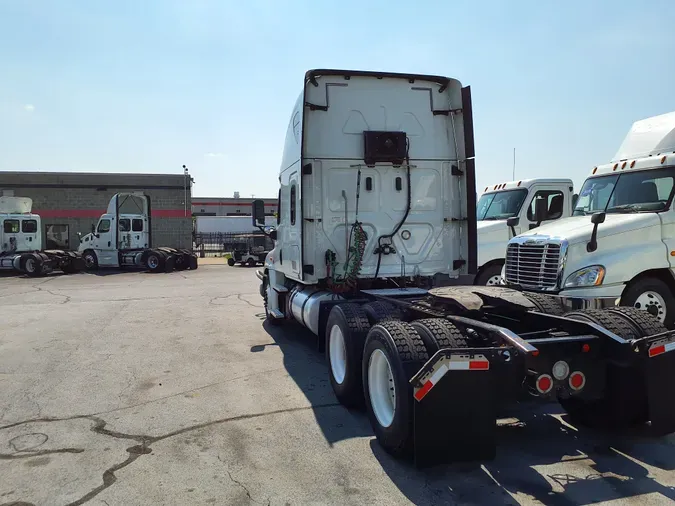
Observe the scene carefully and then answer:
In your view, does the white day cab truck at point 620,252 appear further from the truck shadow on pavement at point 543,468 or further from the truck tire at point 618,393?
the truck shadow on pavement at point 543,468

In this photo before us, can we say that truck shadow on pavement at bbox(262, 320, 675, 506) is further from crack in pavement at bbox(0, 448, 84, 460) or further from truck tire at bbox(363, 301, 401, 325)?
crack in pavement at bbox(0, 448, 84, 460)

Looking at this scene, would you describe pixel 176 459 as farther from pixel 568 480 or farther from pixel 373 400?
pixel 568 480

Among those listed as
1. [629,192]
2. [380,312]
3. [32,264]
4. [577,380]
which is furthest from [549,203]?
[32,264]

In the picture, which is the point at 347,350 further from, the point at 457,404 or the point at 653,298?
the point at 653,298

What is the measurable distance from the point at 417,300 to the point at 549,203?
21.6ft

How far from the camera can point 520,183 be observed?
36.6ft

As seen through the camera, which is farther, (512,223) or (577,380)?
(512,223)

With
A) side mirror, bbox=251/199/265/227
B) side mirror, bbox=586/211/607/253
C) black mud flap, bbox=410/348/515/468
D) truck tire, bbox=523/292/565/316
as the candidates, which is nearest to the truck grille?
side mirror, bbox=586/211/607/253

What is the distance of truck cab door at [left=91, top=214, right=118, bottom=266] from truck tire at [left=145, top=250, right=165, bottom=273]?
73.2 inches

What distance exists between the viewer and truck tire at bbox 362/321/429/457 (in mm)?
3734

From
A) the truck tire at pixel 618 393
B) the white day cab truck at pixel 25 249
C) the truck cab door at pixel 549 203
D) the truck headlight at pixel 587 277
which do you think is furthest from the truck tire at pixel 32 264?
the truck tire at pixel 618 393

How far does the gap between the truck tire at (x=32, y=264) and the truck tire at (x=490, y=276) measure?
20.6 meters

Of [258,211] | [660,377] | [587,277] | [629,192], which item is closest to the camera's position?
[660,377]

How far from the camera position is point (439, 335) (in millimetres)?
3945
